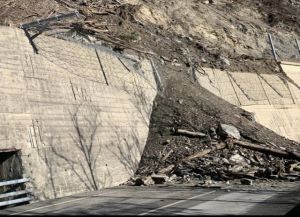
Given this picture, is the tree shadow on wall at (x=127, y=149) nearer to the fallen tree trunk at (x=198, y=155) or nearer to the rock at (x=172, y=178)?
the fallen tree trunk at (x=198, y=155)

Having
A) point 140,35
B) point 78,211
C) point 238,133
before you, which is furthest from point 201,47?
point 78,211

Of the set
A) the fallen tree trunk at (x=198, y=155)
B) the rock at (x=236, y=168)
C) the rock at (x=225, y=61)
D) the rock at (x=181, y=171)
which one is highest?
the rock at (x=225, y=61)

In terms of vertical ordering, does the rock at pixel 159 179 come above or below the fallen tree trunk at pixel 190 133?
below

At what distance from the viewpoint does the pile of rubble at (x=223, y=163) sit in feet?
55.8

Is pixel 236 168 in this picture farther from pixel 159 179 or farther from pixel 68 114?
pixel 68 114

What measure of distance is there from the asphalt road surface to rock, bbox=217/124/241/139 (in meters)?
5.13

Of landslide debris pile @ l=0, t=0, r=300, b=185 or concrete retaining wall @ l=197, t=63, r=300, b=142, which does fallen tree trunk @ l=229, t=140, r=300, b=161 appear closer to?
landslide debris pile @ l=0, t=0, r=300, b=185

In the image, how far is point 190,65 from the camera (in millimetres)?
26609

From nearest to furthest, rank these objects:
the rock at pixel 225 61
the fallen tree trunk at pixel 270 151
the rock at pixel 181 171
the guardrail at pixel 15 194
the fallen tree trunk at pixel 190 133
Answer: the guardrail at pixel 15 194 < the rock at pixel 181 171 < the fallen tree trunk at pixel 270 151 < the fallen tree trunk at pixel 190 133 < the rock at pixel 225 61

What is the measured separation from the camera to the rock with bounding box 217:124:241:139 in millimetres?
20031

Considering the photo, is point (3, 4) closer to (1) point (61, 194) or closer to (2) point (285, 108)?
(1) point (61, 194)

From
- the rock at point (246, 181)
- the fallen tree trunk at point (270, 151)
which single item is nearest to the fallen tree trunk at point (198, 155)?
the fallen tree trunk at point (270, 151)

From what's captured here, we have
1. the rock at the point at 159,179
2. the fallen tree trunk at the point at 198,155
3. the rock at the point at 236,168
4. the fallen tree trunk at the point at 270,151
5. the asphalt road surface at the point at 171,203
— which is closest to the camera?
the asphalt road surface at the point at 171,203

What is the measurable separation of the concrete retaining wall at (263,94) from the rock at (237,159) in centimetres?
784
